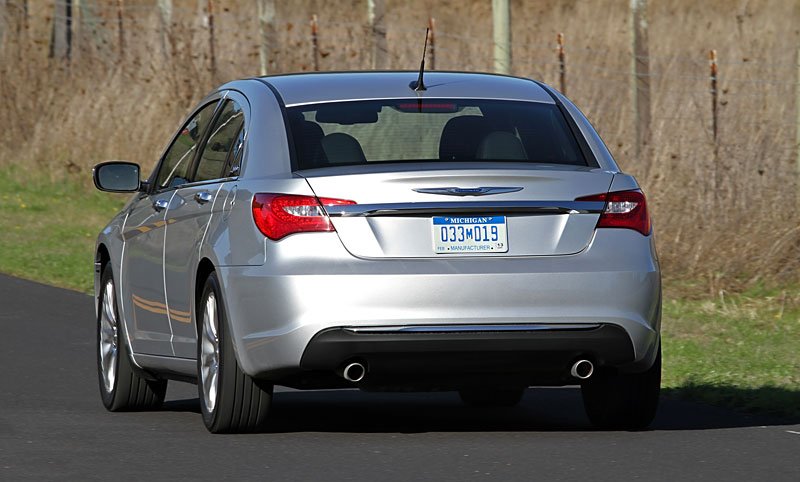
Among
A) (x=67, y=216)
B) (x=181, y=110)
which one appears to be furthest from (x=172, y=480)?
(x=181, y=110)

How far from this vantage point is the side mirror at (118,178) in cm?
1009

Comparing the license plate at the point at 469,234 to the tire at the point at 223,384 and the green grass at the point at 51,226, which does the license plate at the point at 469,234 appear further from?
the green grass at the point at 51,226

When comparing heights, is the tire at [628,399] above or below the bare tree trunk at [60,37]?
above

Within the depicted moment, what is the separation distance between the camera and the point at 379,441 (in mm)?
8633

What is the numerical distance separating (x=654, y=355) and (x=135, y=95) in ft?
59.9

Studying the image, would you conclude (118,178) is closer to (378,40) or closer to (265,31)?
(378,40)

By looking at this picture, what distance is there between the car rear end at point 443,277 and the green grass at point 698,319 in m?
1.85

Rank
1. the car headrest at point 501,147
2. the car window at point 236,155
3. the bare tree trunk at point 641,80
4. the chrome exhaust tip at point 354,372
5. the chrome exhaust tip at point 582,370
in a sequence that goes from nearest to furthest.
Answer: the chrome exhaust tip at point 354,372
the chrome exhaust tip at point 582,370
the car headrest at point 501,147
the car window at point 236,155
the bare tree trunk at point 641,80

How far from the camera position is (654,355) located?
28.2 ft

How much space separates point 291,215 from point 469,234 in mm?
753

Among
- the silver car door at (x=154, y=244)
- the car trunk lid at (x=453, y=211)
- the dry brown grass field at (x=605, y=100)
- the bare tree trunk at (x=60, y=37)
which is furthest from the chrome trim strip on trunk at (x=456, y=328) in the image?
the bare tree trunk at (x=60, y=37)

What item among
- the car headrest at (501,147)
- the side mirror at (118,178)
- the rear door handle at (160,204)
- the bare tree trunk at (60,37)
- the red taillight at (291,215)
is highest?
the car headrest at (501,147)

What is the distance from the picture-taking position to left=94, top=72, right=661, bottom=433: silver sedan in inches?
319

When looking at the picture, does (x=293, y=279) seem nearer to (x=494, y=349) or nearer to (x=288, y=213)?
(x=288, y=213)
